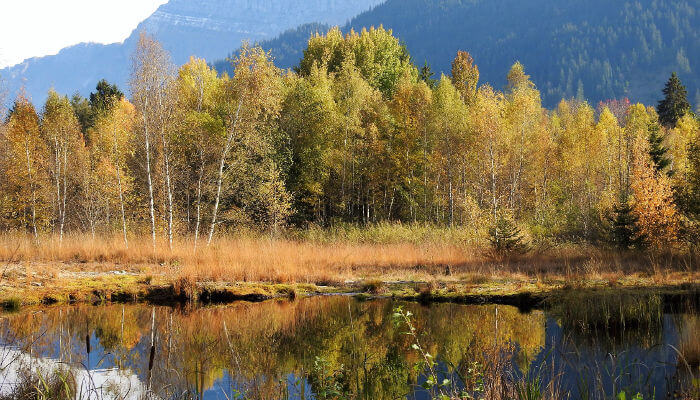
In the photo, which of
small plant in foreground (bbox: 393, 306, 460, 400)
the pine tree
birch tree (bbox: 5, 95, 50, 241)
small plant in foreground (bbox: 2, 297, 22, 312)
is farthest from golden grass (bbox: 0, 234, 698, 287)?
the pine tree

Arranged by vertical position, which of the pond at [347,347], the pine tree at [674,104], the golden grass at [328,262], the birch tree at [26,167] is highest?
the pine tree at [674,104]

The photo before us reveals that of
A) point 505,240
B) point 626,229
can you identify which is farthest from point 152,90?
point 626,229

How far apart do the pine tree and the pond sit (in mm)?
52443

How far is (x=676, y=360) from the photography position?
8547mm

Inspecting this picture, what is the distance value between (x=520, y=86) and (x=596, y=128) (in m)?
7.30

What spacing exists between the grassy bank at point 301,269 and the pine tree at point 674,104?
140 feet

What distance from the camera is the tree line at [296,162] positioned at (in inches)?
971

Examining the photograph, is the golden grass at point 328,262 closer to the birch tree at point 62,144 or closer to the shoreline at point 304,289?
the shoreline at point 304,289

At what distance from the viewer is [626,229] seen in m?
21.4

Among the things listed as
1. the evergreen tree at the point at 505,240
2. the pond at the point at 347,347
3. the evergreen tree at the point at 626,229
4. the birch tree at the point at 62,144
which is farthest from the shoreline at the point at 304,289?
the birch tree at the point at 62,144

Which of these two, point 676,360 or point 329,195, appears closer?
point 676,360

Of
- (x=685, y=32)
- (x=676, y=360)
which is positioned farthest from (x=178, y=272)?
(x=685, y=32)

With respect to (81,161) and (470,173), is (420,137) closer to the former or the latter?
(470,173)

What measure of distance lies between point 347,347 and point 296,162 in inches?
986
